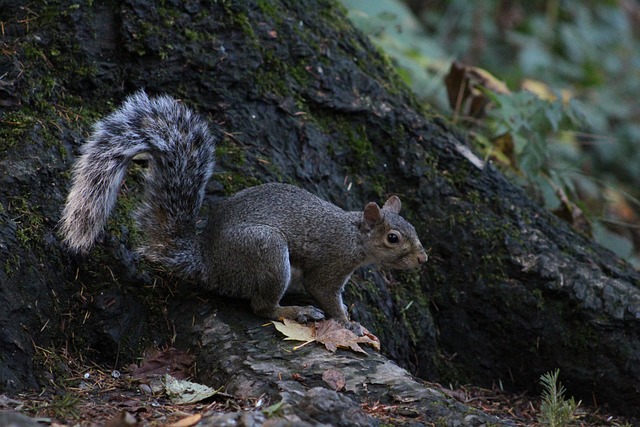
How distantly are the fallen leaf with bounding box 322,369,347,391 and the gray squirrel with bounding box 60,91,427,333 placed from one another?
1.62 ft

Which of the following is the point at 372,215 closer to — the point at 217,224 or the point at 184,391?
the point at 217,224

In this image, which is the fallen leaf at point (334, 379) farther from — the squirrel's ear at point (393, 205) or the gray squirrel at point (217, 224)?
the squirrel's ear at point (393, 205)

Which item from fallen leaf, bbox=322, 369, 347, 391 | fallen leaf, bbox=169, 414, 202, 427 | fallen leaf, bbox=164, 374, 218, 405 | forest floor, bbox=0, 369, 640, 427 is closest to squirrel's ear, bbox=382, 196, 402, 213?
fallen leaf, bbox=322, 369, 347, 391

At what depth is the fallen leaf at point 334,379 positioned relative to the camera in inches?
123

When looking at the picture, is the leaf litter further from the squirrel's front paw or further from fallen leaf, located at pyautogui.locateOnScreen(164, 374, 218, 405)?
fallen leaf, located at pyautogui.locateOnScreen(164, 374, 218, 405)

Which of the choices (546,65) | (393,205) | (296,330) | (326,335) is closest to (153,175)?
(296,330)

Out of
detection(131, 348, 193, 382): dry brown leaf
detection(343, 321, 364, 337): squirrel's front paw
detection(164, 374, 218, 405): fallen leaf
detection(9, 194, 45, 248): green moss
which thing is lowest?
detection(131, 348, 193, 382): dry brown leaf

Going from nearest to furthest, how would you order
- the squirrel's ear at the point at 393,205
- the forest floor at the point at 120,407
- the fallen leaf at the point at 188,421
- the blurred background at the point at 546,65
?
the fallen leaf at the point at 188,421
the forest floor at the point at 120,407
the squirrel's ear at the point at 393,205
the blurred background at the point at 546,65

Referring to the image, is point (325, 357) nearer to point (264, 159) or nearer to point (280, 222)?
point (280, 222)

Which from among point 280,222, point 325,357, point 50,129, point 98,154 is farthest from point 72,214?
point 325,357

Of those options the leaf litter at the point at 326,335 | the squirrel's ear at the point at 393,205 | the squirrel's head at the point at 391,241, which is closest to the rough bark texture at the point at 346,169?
the leaf litter at the point at 326,335

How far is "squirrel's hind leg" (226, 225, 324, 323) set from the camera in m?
3.55

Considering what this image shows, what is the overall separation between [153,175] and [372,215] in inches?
44.3

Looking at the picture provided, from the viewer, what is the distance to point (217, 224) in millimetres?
3688
